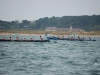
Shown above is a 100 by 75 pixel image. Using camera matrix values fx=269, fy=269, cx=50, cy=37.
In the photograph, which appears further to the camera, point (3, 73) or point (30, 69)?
point (30, 69)

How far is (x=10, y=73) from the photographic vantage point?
28703mm

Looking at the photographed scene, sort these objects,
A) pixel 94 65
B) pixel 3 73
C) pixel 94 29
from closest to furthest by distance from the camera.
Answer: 1. pixel 3 73
2. pixel 94 65
3. pixel 94 29

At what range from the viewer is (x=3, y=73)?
93.9ft

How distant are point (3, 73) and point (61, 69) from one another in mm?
6919

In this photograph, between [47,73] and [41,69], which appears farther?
[41,69]

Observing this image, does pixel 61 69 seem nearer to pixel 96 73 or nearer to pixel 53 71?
pixel 53 71

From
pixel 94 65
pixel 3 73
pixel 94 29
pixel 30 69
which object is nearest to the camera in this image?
pixel 3 73

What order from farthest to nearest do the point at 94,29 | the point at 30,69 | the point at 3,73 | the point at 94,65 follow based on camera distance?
1. the point at 94,29
2. the point at 94,65
3. the point at 30,69
4. the point at 3,73

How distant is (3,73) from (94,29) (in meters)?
175

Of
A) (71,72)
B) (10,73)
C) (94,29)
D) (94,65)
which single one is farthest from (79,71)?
(94,29)

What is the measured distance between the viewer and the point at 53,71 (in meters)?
30.2

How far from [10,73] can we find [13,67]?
12.2ft

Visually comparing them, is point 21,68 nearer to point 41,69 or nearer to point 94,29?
point 41,69

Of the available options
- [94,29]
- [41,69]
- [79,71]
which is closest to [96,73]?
[79,71]
